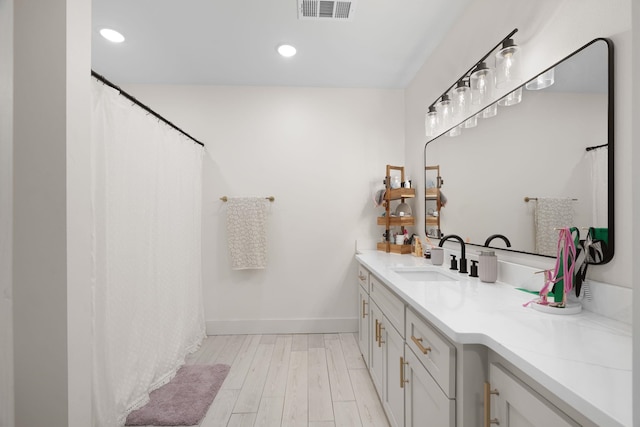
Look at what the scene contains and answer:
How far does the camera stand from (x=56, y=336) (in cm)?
100

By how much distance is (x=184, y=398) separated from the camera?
1.96 metres

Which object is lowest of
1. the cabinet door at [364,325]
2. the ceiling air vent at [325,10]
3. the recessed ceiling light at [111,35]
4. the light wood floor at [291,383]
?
the light wood floor at [291,383]

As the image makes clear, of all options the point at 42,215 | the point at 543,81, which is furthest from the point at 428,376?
the point at 42,215

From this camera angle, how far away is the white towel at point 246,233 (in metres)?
3.07

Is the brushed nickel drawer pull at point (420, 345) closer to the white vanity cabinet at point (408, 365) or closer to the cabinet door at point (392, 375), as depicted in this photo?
the white vanity cabinet at point (408, 365)

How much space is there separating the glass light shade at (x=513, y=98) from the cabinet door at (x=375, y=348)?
1359 millimetres

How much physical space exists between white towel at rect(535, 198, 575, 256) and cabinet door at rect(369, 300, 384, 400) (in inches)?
37.2

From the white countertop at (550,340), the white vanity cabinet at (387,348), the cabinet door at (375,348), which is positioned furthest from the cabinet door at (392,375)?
the white countertop at (550,340)

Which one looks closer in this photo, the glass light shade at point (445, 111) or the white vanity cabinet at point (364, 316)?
the glass light shade at point (445, 111)

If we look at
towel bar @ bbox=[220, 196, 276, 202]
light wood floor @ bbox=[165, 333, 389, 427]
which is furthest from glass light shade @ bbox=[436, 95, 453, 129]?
light wood floor @ bbox=[165, 333, 389, 427]

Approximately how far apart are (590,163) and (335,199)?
88.8 inches

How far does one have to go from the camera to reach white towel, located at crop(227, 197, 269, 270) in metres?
3.07

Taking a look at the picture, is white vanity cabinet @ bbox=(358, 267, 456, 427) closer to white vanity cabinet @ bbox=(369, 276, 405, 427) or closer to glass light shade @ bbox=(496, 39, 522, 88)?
white vanity cabinet @ bbox=(369, 276, 405, 427)

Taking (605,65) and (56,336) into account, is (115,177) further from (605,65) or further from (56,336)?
(605,65)
